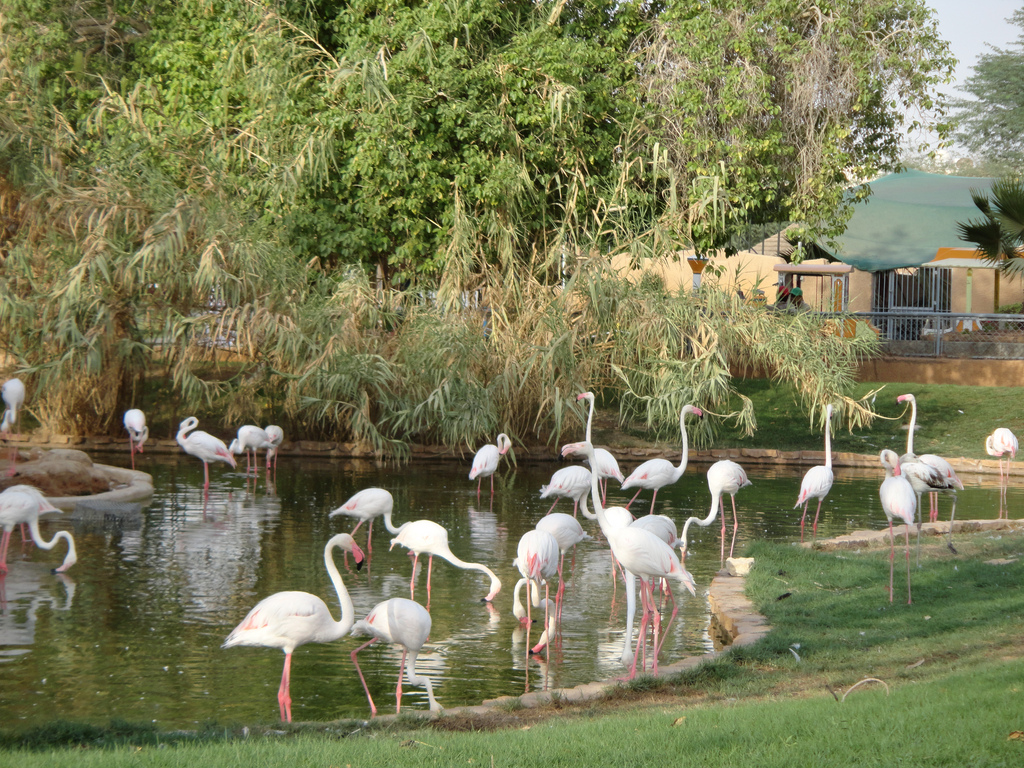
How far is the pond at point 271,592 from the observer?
21.6ft

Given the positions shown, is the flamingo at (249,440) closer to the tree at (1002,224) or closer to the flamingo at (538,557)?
the flamingo at (538,557)

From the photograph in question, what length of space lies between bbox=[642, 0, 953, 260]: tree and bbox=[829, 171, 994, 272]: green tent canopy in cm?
700

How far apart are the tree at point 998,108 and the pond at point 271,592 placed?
4580cm

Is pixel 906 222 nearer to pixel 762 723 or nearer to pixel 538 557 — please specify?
pixel 538 557

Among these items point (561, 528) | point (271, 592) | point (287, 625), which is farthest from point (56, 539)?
point (561, 528)

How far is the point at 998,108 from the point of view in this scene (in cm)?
5647

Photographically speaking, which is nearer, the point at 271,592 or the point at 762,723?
the point at 762,723

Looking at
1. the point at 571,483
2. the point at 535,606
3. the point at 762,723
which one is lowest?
the point at 535,606

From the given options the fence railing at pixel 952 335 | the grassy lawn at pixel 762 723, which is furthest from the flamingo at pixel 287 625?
the fence railing at pixel 952 335

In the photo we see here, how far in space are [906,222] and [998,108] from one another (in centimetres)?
3020

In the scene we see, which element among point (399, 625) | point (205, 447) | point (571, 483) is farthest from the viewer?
point (205, 447)

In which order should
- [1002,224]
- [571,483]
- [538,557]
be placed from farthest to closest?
[1002,224] → [571,483] → [538,557]

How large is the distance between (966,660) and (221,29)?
18.8m

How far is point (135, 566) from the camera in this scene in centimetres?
1001
